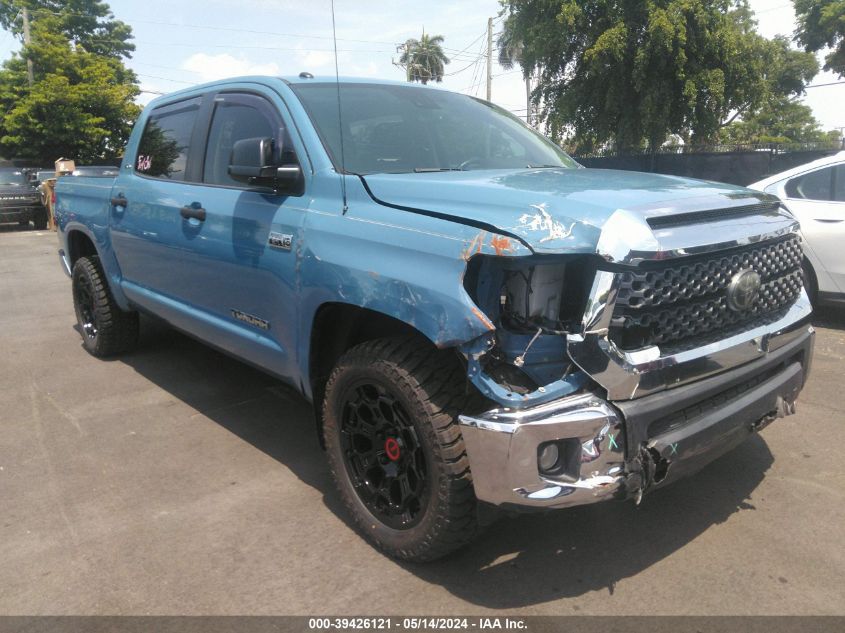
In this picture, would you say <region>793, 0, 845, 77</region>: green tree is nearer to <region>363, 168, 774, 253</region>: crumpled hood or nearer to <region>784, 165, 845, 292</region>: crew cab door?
<region>784, 165, 845, 292</region>: crew cab door

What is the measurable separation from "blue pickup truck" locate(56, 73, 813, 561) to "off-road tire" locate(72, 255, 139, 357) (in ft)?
6.38

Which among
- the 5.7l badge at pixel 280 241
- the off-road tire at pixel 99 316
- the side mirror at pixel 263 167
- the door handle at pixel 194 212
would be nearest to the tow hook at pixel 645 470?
the 5.7l badge at pixel 280 241

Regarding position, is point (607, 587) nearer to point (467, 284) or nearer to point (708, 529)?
point (708, 529)

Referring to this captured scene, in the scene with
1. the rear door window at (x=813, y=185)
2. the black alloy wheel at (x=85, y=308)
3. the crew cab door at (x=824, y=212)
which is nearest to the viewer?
the black alloy wheel at (x=85, y=308)

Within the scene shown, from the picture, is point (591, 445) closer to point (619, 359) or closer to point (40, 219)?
point (619, 359)

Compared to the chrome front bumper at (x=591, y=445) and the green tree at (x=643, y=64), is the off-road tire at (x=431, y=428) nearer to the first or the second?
the chrome front bumper at (x=591, y=445)

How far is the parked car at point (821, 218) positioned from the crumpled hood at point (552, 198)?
11.9ft

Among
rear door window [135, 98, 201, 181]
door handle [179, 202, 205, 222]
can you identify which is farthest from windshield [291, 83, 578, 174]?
rear door window [135, 98, 201, 181]

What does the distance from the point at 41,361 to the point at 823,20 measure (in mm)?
29413

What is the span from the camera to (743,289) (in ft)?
8.43

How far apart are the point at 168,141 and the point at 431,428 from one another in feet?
9.72

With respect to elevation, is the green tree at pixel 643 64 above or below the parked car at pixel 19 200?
above

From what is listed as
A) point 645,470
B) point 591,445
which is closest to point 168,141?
point 591,445

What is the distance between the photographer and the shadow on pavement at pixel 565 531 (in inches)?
104
